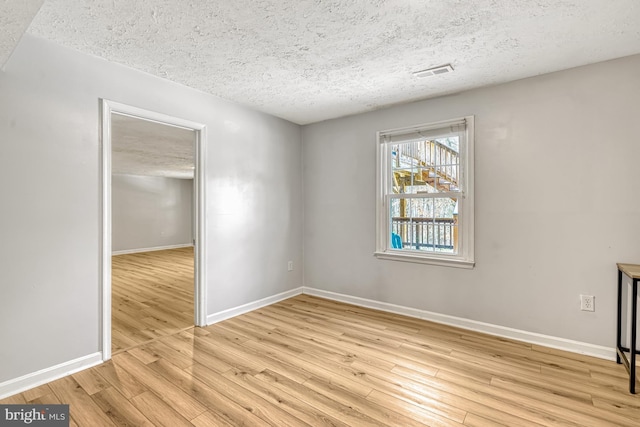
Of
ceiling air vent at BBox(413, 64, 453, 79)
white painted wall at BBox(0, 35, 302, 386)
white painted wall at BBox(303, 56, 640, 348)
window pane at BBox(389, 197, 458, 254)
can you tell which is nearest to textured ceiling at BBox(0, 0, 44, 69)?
white painted wall at BBox(0, 35, 302, 386)

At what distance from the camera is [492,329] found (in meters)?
2.97

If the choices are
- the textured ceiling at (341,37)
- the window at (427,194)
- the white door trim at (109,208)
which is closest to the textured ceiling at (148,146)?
the white door trim at (109,208)

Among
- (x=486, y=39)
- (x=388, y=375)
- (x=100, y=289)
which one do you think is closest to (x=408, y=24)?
(x=486, y=39)

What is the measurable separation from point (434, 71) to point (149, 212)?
910 cm

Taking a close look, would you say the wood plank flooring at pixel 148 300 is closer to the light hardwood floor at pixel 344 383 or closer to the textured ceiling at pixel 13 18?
the light hardwood floor at pixel 344 383

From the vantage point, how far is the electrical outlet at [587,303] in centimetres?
254

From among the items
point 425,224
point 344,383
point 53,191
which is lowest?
point 344,383

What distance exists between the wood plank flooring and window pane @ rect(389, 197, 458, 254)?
2549 millimetres

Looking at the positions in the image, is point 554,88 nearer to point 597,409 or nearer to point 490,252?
point 490,252

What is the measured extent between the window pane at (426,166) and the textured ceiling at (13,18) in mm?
3166

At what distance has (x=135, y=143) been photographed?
505cm

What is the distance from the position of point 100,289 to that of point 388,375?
2.31 m

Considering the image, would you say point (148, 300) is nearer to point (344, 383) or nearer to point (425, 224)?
point (344, 383)

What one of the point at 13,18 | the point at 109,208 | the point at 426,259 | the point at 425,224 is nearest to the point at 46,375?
the point at 109,208
